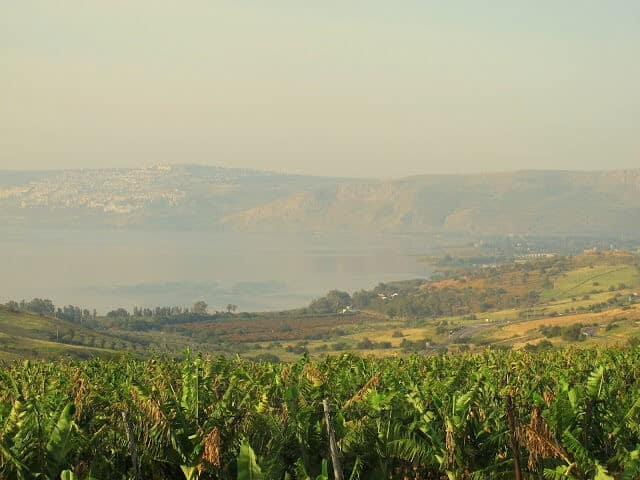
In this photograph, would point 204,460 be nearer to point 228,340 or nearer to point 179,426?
point 179,426

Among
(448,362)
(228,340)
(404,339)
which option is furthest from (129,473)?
(228,340)

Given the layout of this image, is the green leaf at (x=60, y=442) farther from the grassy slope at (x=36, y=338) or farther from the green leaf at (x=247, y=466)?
the grassy slope at (x=36, y=338)

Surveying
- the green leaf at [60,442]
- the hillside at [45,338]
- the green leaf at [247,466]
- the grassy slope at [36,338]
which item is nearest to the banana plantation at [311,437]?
the green leaf at [60,442]

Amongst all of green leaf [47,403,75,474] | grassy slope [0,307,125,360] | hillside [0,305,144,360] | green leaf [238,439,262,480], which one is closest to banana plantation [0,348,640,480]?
green leaf [47,403,75,474]

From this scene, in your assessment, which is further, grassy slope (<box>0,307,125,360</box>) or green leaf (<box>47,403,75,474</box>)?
grassy slope (<box>0,307,125,360</box>)

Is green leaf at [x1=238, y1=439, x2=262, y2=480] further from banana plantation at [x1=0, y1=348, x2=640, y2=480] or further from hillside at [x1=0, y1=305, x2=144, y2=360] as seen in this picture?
hillside at [x1=0, y1=305, x2=144, y2=360]

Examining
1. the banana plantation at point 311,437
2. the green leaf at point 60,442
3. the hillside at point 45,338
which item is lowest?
the hillside at point 45,338

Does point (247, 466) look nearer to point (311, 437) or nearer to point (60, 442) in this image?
point (311, 437)

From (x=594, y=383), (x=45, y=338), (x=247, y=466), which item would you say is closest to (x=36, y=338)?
(x=45, y=338)

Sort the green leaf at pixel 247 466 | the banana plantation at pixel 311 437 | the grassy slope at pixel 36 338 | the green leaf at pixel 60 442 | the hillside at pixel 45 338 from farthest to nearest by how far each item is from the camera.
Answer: the hillside at pixel 45 338 → the grassy slope at pixel 36 338 → the banana plantation at pixel 311 437 → the green leaf at pixel 60 442 → the green leaf at pixel 247 466
